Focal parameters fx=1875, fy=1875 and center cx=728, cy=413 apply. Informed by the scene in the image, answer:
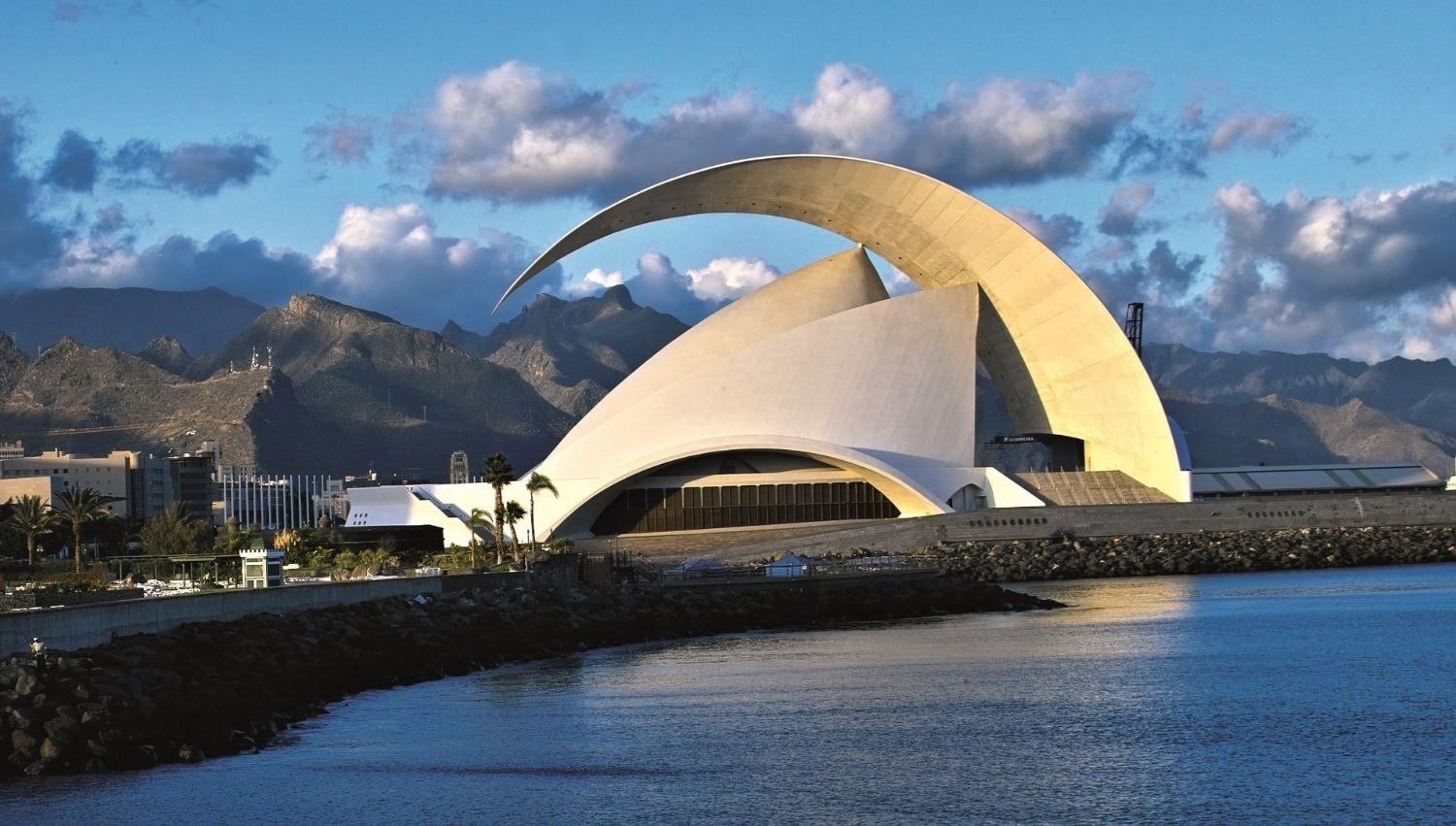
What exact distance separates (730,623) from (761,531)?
552 inches

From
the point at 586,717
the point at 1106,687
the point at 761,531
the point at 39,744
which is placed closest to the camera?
the point at 39,744

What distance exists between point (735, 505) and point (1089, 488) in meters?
10.0

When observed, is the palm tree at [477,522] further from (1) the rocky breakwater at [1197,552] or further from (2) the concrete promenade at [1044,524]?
(1) the rocky breakwater at [1197,552]

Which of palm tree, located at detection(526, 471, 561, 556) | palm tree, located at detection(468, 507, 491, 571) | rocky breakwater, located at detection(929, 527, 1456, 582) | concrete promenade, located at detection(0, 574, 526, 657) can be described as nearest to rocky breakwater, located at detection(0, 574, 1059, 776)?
concrete promenade, located at detection(0, 574, 526, 657)

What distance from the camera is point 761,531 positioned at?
50.9 m

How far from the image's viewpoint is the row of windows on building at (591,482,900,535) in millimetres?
52156

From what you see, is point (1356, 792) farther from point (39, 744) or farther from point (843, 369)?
point (843, 369)

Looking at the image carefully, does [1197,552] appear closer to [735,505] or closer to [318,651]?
[735,505]

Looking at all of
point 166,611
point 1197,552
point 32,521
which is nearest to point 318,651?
point 166,611

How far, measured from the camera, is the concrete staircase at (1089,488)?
52.6 m

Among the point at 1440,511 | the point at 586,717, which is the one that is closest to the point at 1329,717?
the point at 586,717

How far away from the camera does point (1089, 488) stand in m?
52.8

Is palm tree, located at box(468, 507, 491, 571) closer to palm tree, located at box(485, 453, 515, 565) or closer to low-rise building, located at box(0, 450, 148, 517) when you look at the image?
palm tree, located at box(485, 453, 515, 565)

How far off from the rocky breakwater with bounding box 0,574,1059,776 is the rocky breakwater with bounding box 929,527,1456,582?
612 cm
